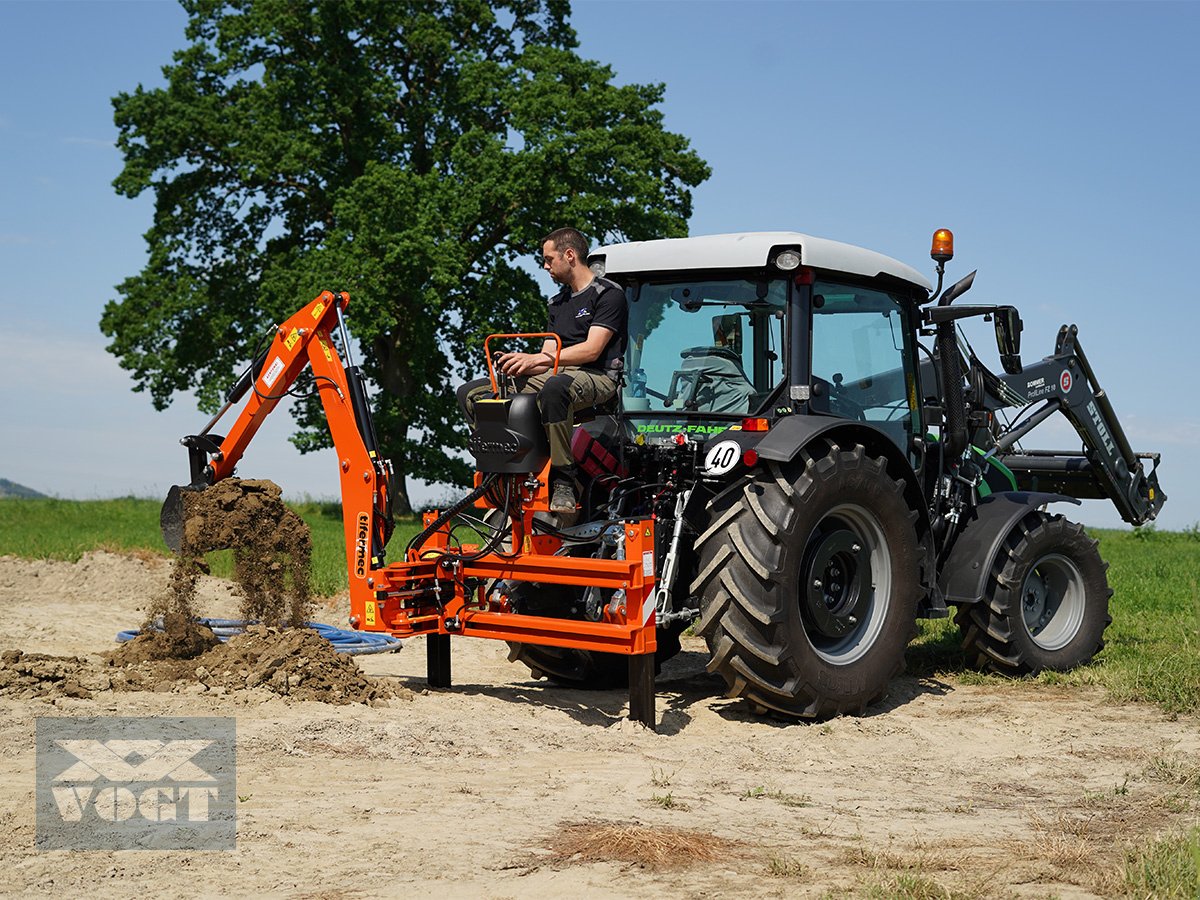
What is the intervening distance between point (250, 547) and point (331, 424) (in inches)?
38.4

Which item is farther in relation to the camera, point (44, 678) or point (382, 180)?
point (382, 180)

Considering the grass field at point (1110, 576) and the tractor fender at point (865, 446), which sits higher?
the tractor fender at point (865, 446)

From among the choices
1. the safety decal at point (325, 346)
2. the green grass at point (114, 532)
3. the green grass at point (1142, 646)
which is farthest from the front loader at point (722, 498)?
the green grass at point (114, 532)

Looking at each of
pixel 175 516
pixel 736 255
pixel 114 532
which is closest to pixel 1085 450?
pixel 736 255

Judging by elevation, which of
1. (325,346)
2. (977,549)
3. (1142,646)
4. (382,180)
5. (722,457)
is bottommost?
(1142,646)

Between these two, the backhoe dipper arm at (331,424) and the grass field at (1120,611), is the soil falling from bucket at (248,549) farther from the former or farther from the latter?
the grass field at (1120,611)

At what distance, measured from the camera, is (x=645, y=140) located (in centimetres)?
2548

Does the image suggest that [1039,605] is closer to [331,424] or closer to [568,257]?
[568,257]

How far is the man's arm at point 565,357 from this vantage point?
6.94 m

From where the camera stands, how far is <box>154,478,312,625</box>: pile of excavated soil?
7641mm

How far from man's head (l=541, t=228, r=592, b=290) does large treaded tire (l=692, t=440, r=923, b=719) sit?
1489mm

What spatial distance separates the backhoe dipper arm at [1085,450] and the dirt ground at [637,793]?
236cm

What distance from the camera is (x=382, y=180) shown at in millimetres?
24219

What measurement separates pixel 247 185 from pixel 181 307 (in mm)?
2966
